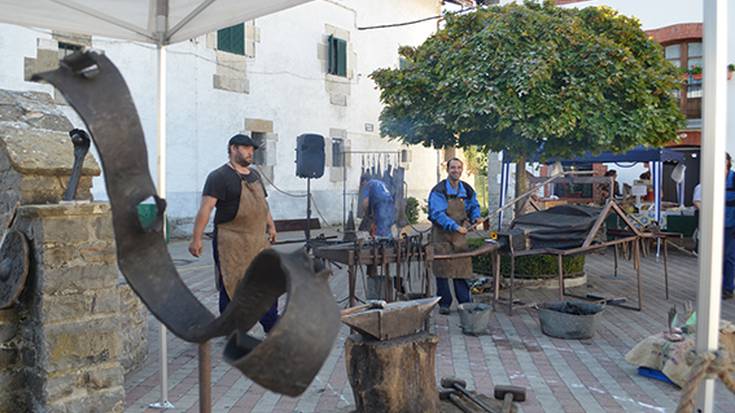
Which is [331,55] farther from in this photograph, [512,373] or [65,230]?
[65,230]

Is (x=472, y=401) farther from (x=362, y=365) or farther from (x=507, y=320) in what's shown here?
(x=507, y=320)

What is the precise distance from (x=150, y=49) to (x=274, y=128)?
3.88 meters

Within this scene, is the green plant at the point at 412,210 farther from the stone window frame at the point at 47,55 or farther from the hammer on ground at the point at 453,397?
the hammer on ground at the point at 453,397

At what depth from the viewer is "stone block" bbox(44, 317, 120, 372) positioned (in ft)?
9.68

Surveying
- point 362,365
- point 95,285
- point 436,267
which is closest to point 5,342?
point 95,285

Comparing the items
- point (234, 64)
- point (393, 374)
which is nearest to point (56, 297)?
point (393, 374)

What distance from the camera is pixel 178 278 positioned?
125cm

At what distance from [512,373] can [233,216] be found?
8.06 feet

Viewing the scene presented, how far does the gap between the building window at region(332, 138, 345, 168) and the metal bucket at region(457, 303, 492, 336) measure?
39.4 ft

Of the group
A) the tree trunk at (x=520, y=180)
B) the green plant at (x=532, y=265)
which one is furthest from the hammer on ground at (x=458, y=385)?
the tree trunk at (x=520, y=180)

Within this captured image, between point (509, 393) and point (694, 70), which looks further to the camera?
point (694, 70)

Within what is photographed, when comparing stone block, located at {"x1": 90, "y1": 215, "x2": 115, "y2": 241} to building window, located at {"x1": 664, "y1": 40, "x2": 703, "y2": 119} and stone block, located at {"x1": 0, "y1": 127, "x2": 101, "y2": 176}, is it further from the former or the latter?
building window, located at {"x1": 664, "y1": 40, "x2": 703, "y2": 119}

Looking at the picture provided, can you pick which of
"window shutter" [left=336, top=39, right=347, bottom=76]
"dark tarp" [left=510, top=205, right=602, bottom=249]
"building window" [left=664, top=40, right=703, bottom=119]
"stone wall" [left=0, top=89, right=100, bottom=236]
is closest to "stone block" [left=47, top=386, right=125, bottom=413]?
"stone wall" [left=0, top=89, right=100, bottom=236]

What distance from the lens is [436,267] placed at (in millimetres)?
6465
